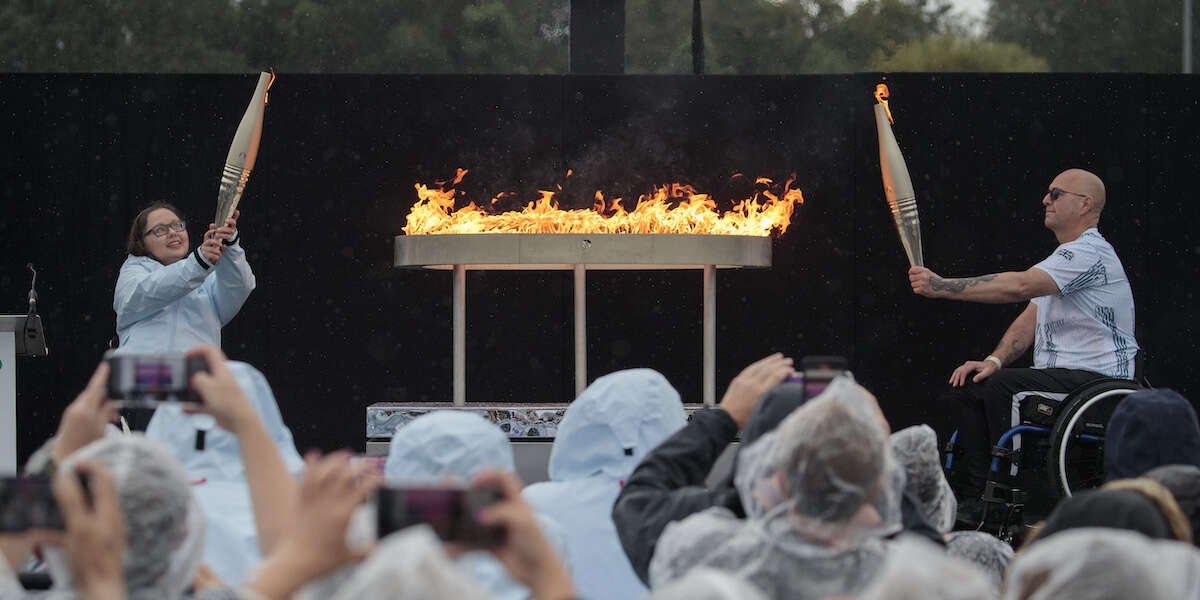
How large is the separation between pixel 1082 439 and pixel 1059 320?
0.68m

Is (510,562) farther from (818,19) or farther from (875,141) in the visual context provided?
(818,19)

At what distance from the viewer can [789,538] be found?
1.87m

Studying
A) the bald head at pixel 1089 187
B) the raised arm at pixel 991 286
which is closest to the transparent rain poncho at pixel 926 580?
the raised arm at pixel 991 286

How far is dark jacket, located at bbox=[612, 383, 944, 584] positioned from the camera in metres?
2.28

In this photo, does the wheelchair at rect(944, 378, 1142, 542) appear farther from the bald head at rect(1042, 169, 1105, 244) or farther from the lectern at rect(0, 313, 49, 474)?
the lectern at rect(0, 313, 49, 474)

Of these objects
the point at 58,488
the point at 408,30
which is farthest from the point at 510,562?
the point at 408,30

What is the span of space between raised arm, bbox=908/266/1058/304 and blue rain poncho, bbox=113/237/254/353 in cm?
280

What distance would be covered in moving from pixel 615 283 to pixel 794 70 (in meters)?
1.95

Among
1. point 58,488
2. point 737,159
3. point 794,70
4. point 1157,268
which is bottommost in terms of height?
point 58,488

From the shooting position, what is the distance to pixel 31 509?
1.48 metres

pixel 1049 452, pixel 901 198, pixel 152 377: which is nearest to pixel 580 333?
pixel 901 198

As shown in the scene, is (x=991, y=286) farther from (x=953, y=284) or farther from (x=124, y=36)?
(x=124, y=36)

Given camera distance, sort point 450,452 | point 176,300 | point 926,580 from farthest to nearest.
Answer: point 176,300 < point 450,452 < point 926,580

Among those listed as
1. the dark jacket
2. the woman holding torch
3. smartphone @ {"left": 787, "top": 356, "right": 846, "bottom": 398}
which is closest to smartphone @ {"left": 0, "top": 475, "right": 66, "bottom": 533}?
the dark jacket
